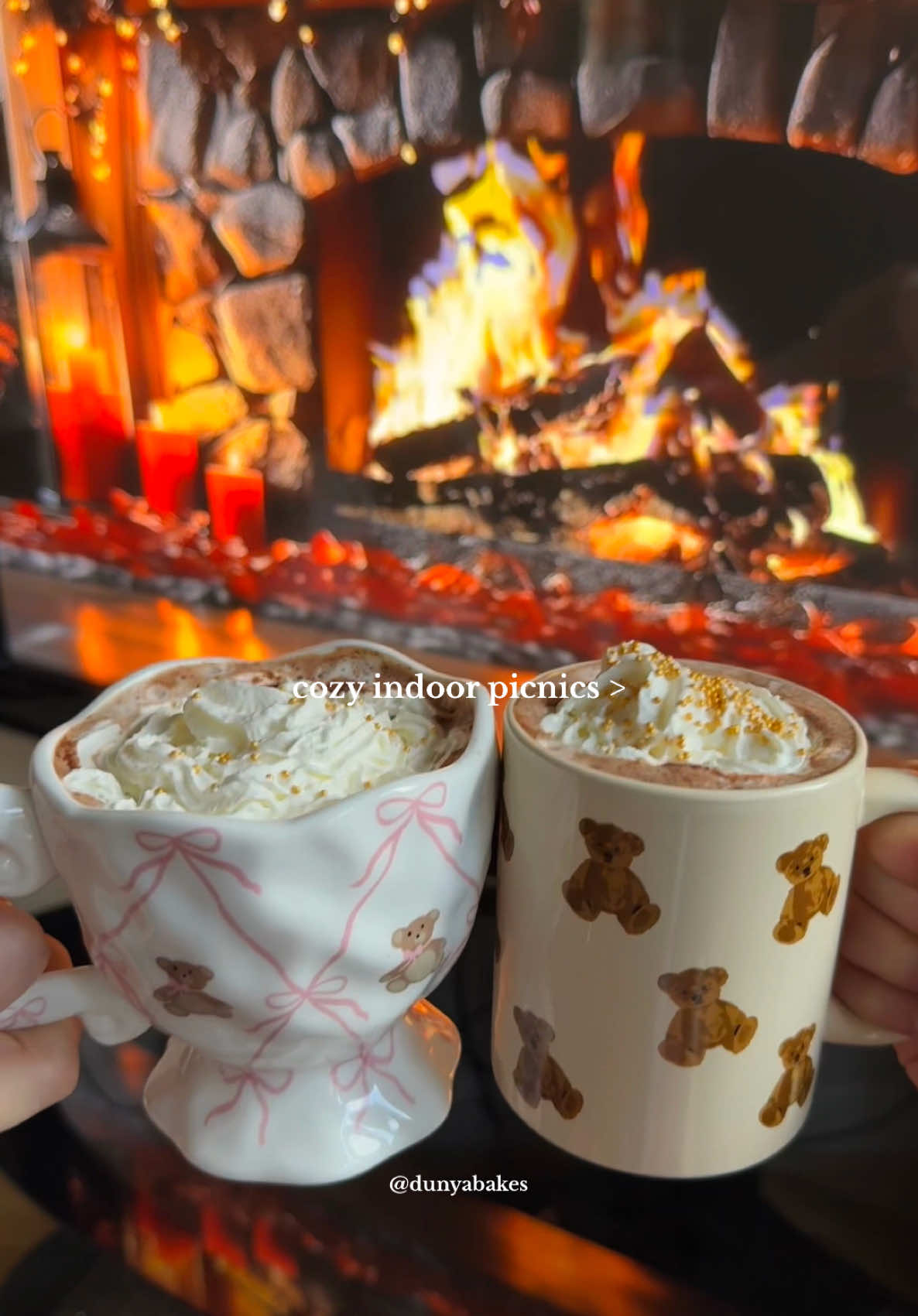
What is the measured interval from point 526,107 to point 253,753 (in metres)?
0.66

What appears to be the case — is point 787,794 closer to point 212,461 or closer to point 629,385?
point 629,385

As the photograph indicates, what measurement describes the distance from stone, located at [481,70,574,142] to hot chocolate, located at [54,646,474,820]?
0.56 metres

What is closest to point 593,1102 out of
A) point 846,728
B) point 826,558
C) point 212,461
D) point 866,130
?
point 846,728

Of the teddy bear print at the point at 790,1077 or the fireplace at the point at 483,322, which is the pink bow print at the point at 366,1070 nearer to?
the teddy bear print at the point at 790,1077

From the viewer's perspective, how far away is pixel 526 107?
2.76ft

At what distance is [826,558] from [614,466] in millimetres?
199

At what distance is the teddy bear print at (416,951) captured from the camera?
0.42m

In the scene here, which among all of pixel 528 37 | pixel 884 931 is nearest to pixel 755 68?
pixel 528 37

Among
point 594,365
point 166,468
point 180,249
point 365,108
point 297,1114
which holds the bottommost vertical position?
point 297,1114

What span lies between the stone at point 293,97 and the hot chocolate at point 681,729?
2.24 feet

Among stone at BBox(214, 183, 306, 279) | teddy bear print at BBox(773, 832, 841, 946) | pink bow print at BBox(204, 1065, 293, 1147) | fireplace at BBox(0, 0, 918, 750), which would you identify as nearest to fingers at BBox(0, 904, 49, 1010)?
pink bow print at BBox(204, 1065, 293, 1147)

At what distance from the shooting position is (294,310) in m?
0.98

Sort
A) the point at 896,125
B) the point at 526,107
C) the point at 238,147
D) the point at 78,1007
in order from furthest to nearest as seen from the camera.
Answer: the point at 238,147 < the point at 526,107 < the point at 896,125 < the point at 78,1007

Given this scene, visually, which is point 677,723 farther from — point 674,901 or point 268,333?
point 268,333
